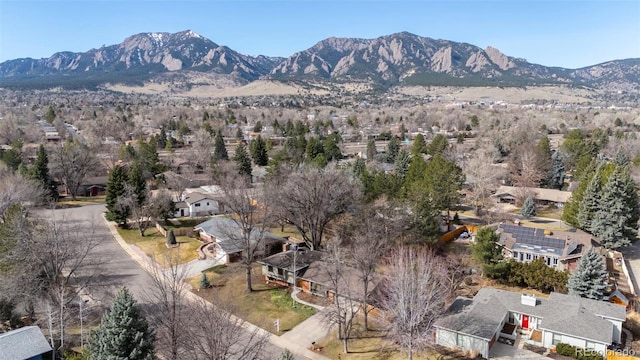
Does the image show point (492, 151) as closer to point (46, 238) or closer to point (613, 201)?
point (613, 201)

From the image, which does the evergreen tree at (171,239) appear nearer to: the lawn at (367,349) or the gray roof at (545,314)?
the lawn at (367,349)

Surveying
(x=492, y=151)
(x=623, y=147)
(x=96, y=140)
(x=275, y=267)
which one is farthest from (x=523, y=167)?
(x=96, y=140)

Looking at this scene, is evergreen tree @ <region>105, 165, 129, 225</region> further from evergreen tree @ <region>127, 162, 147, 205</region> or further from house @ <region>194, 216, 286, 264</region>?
house @ <region>194, 216, 286, 264</region>

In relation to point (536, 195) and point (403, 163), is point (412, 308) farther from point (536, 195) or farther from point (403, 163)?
point (403, 163)

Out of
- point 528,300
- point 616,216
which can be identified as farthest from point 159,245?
point 616,216

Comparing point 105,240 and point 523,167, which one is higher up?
point 523,167

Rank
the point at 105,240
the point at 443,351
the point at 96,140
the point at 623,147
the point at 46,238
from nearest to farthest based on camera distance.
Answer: the point at 443,351
the point at 46,238
the point at 105,240
the point at 623,147
the point at 96,140

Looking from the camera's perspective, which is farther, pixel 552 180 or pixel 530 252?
pixel 552 180
